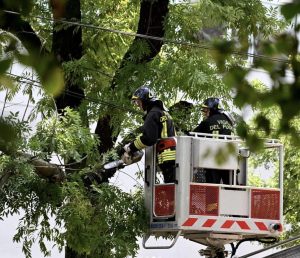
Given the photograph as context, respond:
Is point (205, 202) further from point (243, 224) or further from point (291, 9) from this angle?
point (291, 9)

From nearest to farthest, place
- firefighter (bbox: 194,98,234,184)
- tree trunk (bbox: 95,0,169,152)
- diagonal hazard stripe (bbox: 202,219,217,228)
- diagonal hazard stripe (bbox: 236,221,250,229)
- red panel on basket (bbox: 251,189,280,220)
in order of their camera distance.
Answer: diagonal hazard stripe (bbox: 202,219,217,228) → diagonal hazard stripe (bbox: 236,221,250,229) → firefighter (bbox: 194,98,234,184) → red panel on basket (bbox: 251,189,280,220) → tree trunk (bbox: 95,0,169,152)

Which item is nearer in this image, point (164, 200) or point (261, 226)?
point (164, 200)

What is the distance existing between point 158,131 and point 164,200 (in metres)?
0.83

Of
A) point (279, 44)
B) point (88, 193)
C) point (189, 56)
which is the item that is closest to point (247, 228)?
point (88, 193)

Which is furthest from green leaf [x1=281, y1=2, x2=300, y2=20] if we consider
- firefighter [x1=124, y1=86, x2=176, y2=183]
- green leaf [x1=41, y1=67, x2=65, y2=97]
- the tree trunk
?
the tree trunk

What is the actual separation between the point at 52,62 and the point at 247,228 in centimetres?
956

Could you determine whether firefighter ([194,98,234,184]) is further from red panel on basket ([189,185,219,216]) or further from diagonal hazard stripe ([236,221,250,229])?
diagonal hazard stripe ([236,221,250,229])

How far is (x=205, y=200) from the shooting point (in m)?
12.4

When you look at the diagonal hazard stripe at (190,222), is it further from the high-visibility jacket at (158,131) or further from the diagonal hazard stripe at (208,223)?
the high-visibility jacket at (158,131)

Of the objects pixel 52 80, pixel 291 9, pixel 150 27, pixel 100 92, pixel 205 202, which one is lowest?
pixel 52 80

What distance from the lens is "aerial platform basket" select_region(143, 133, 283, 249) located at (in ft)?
39.9

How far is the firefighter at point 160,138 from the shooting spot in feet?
39.7

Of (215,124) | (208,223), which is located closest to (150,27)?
(215,124)

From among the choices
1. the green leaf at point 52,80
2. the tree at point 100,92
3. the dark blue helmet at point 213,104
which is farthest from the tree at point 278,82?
the dark blue helmet at point 213,104
